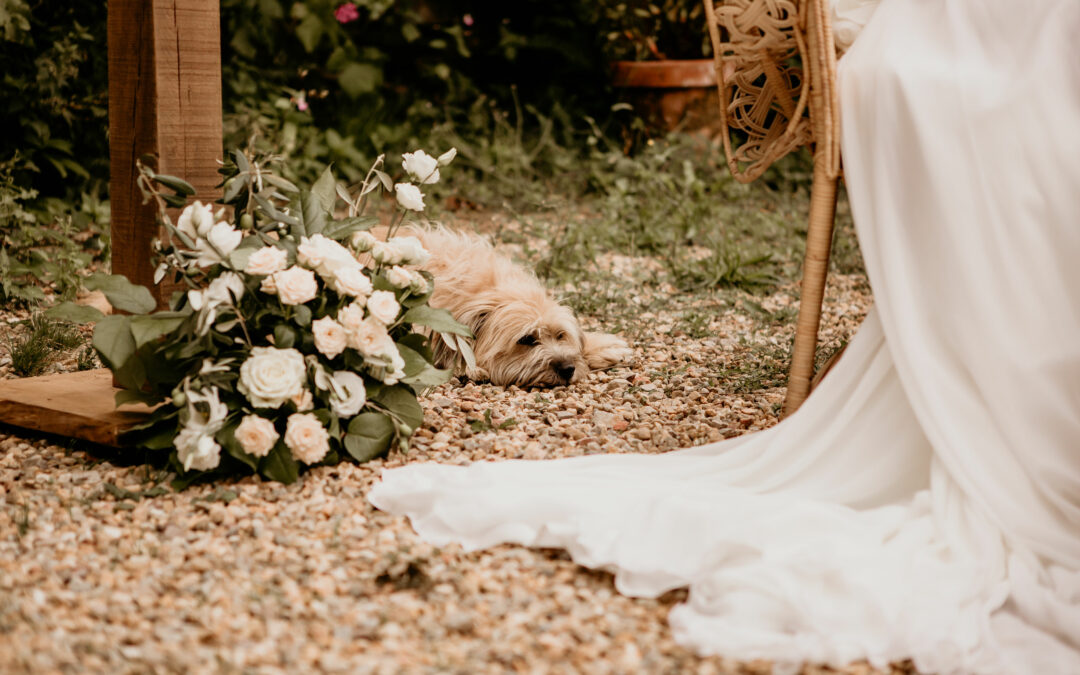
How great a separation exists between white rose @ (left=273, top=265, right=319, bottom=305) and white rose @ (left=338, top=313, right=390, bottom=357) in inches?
6.2

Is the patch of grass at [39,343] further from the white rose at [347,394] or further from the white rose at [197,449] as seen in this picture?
the white rose at [347,394]

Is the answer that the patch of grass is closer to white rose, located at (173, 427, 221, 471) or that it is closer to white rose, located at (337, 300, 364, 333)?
white rose, located at (173, 427, 221, 471)

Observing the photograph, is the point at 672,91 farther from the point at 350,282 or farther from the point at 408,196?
the point at 350,282

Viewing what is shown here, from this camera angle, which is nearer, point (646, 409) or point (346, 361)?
point (346, 361)

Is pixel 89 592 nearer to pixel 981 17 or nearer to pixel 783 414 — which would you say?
pixel 783 414

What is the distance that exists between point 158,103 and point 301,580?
1.42 m

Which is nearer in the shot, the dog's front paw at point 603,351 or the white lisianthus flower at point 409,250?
the white lisianthus flower at point 409,250

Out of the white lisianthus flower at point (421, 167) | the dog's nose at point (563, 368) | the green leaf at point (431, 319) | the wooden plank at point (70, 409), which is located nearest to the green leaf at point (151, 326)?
the wooden plank at point (70, 409)

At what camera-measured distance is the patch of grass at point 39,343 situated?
361cm

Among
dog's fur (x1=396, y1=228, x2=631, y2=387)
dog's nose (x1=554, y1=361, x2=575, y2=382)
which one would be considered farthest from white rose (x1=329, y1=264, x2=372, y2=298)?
dog's nose (x1=554, y1=361, x2=575, y2=382)

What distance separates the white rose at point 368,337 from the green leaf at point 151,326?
44 cm

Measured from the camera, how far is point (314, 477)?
2.79 m

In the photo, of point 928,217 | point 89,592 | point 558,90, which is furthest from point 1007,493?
point 558,90

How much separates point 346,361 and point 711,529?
1116 mm
